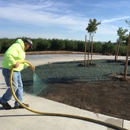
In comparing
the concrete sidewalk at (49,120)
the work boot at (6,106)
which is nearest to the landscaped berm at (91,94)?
the concrete sidewalk at (49,120)

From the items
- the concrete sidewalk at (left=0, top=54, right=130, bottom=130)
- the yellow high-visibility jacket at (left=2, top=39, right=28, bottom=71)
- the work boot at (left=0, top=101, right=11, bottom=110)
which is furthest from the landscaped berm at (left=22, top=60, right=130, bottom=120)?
the yellow high-visibility jacket at (left=2, top=39, right=28, bottom=71)

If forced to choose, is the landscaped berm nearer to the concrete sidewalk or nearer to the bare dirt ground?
the bare dirt ground

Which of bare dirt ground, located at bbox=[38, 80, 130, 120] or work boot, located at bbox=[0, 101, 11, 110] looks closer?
work boot, located at bbox=[0, 101, 11, 110]

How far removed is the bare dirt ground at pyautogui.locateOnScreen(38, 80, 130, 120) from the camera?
4.73 metres

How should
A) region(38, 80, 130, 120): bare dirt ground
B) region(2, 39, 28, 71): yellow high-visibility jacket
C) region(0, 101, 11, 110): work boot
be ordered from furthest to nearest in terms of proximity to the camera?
region(38, 80, 130, 120): bare dirt ground < region(0, 101, 11, 110): work boot < region(2, 39, 28, 71): yellow high-visibility jacket

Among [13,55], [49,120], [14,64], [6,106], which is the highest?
[13,55]

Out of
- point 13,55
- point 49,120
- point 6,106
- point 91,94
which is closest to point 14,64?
point 13,55

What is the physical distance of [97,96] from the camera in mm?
5652

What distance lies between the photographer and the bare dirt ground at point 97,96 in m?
4.73

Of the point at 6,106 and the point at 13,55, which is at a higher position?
the point at 13,55

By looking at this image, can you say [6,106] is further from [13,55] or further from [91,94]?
[91,94]

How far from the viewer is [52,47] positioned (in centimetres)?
2375

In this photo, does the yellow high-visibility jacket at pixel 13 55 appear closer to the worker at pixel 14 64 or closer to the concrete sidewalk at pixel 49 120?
the worker at pixel 14 64

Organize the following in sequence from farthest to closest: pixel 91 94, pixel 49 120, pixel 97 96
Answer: pixel 91 94
pixel 97 96
pixel 49 120
